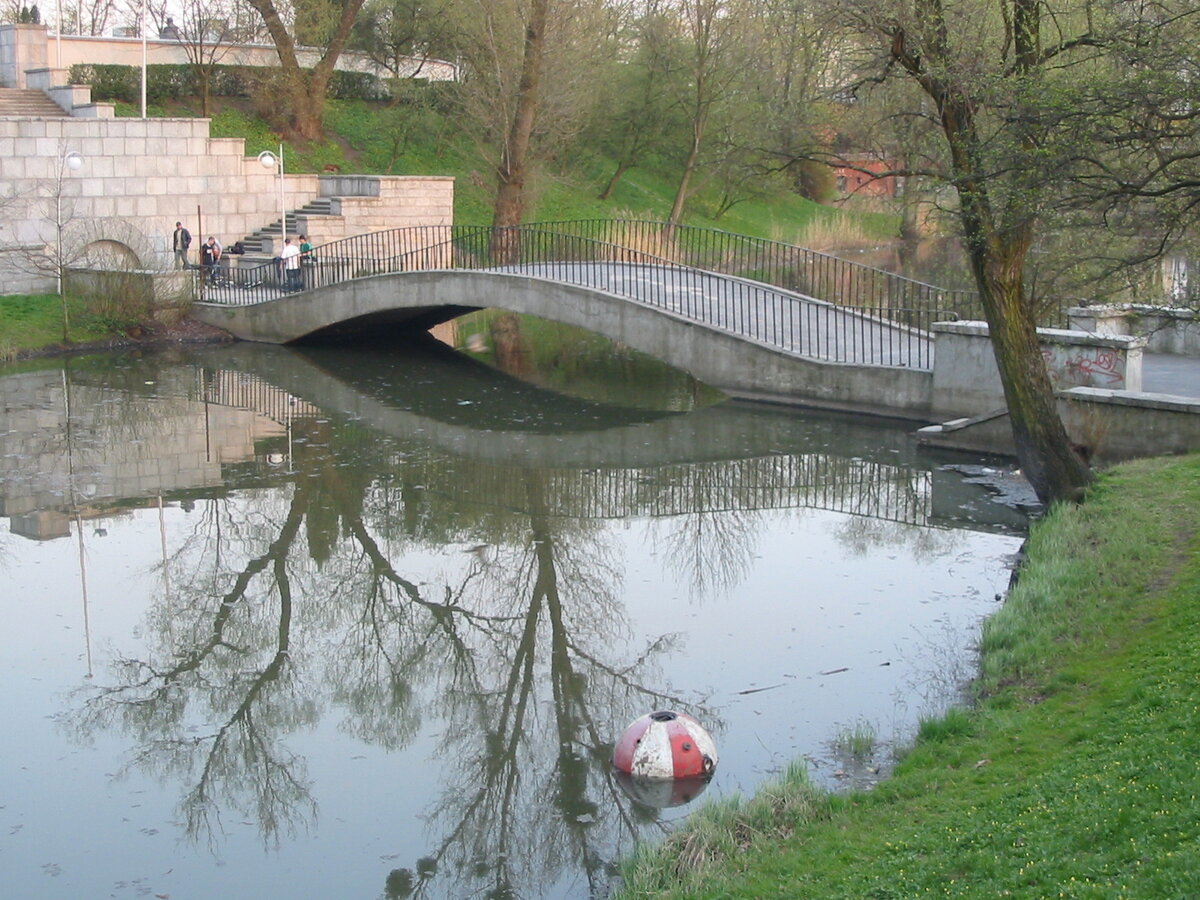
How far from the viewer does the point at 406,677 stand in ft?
34.9

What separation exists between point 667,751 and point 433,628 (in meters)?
3.71

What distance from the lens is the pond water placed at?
8125 millimetres

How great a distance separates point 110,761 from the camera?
914 centimetres

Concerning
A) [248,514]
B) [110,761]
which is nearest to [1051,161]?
[110,761]

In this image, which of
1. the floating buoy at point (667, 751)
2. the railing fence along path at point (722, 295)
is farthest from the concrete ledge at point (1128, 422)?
the floating buoy at point (667, 751)

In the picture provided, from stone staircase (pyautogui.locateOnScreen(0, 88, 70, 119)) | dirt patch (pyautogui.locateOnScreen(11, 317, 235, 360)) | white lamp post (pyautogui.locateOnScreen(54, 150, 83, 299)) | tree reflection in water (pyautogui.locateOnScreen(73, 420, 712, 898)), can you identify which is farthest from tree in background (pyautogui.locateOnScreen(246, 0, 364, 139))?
tree reflection in water (pyautogui.locateOnScreen(73, 420, 712, 898))

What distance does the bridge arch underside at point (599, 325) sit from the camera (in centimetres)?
1950

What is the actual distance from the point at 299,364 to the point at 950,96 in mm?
15920

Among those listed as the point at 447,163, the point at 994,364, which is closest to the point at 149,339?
the point at 994,364

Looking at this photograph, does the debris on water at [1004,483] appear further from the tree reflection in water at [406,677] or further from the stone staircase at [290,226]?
the stone staircase at [290,226]

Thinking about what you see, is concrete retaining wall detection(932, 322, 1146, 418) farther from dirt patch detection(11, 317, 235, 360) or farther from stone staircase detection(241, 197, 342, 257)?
stone staircase detection(241, 197, 342, 257)

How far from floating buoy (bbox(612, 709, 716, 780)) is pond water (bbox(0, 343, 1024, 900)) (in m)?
0.16

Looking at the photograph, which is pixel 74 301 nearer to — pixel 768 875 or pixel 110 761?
pixel 110 761

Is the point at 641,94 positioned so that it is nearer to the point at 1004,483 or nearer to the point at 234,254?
the point at 234,254
